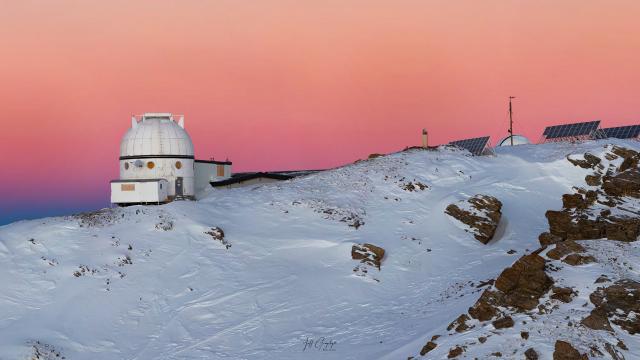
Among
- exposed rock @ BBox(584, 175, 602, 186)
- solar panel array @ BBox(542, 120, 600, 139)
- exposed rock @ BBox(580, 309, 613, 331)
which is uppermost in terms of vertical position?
solar panel array @ BBox(542, 120, 600, 139)

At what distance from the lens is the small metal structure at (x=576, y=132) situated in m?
64.6

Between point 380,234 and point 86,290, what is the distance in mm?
16910

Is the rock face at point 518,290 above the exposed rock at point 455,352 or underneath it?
above

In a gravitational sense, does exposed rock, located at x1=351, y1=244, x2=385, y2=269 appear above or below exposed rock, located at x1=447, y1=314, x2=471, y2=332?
below

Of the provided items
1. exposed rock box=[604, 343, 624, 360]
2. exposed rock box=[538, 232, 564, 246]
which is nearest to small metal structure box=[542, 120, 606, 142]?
exposed rock box=[538, 232, 564, 246]

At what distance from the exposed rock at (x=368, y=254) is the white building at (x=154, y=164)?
18.6m

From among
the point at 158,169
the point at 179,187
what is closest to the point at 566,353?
the point at 179,187

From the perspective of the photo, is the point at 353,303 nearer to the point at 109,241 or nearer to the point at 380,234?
the point at 380,234

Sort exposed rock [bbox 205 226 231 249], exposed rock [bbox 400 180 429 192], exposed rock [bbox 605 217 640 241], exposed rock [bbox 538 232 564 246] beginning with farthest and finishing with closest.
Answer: exposed rock [bbox 400 180 429 192], exposed rock [bbox 205 226 231 249], exposed rock [bbox 538 232 564 246], exposed rock [bbox 605 217 640 241]

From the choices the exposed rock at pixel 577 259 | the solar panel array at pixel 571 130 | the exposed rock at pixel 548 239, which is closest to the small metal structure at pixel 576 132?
the solar panel array at pixel 571 130

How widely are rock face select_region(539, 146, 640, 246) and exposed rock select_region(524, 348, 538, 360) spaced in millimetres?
13194

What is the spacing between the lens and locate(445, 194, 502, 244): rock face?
4291 cm

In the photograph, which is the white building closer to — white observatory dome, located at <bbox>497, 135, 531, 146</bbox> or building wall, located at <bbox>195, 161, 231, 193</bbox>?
building wall, located at <bbox>195, 161, 231, 193</bbox>

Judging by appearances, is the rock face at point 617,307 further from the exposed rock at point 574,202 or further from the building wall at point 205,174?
the building wall at point 205,174
